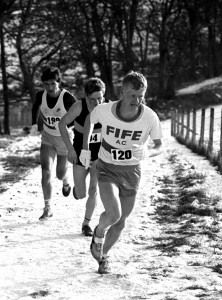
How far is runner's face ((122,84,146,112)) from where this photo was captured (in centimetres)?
491

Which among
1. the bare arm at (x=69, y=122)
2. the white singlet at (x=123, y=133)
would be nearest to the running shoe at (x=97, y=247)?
the white singlet at (x=123, y=133)

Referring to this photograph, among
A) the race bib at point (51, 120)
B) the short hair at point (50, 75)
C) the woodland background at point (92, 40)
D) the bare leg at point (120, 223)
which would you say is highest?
the woodland background at point (92, 40)

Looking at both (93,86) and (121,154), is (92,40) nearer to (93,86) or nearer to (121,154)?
(93,86)

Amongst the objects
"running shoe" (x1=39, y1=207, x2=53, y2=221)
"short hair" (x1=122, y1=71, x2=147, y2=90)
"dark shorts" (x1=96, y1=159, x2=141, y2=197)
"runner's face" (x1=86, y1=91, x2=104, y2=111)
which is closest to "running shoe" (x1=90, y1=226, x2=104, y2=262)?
"dark shorts" (x1=96, y1=159, x2=141, y2=197)

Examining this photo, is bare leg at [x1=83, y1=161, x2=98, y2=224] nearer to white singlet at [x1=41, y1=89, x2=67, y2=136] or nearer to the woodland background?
white singlet at [x1=41, y1=89, x2=67, y2=136]

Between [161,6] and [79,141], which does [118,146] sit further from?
[161,6]

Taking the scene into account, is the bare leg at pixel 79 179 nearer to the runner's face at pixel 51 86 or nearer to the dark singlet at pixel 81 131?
the dark singlet at pixel 81 131

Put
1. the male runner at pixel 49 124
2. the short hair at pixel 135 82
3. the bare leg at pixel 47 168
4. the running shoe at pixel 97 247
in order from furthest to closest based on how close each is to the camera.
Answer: the bare leg at pixel 47 168, the male runner at pixel 49 124, the running shoe at pixel 97 247, the short hair at pixel 135 82

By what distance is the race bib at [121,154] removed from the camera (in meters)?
5.12

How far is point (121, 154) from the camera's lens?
5133mm

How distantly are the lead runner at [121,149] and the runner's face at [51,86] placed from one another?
7.27ft

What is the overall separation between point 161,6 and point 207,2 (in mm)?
3582

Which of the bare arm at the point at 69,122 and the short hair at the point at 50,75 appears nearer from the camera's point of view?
the bare arm at the point at 69,122

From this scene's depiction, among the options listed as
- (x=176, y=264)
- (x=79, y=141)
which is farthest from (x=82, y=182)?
(x=176, y=264)
